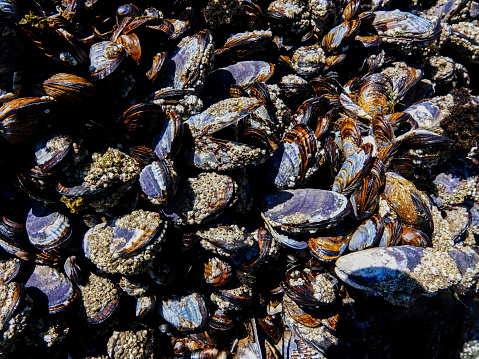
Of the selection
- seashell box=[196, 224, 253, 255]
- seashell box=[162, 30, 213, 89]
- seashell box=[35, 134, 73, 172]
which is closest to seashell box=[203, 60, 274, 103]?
seashell box=[162, 30, 213, 89]

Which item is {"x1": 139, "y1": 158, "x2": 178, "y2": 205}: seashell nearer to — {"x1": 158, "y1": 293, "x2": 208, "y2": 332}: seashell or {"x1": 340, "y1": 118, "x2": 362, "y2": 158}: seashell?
{"x1": 158, "y1": 293, "x2": 208, "y2": 332}: seashell

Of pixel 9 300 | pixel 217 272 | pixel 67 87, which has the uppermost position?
pixel 67 87

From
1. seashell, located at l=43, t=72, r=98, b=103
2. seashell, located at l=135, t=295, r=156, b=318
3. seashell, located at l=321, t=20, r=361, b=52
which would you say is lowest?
seashell, located at l=135, t=295, r=156, b=318

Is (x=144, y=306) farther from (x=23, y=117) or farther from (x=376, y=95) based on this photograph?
(x=376, y=95)

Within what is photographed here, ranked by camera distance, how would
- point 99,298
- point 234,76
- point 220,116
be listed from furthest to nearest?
point 234,76
point 99,298
point 220,116

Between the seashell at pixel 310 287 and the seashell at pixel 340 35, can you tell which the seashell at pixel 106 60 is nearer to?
the seashell at pixel 340 35

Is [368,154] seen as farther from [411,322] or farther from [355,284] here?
[411,322]

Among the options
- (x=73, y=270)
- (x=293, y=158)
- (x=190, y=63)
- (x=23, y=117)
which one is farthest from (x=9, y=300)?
(x=293, y=158)
